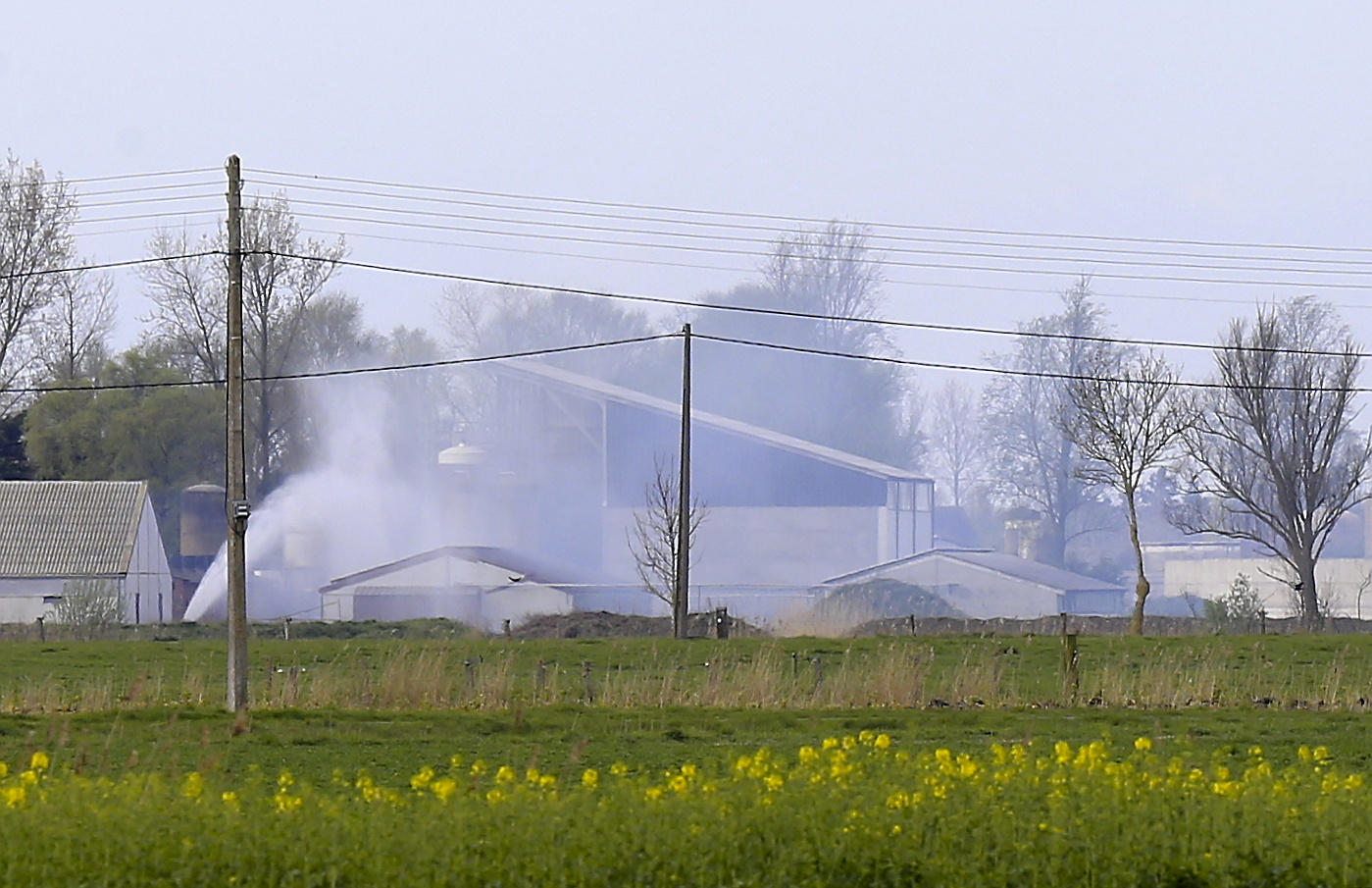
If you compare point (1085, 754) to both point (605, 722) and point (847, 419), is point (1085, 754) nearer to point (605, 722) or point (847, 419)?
point (605, 722)

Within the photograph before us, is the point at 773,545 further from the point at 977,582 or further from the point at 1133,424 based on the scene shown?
the point at 1133,424

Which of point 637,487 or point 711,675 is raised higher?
point 637,487

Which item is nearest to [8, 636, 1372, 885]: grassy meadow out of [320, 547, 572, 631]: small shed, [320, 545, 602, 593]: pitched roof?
[320, 547, 572, 631]: small shed

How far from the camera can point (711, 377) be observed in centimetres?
8512

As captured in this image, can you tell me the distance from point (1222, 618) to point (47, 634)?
2965 cm

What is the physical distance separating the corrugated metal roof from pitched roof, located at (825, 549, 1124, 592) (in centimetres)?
2450

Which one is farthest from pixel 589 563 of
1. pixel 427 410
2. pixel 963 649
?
pixel 963 649

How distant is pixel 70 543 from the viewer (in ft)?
193

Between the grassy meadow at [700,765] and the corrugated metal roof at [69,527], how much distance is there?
2260 cm

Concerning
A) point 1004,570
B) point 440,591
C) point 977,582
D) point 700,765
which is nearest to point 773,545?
point 977,582

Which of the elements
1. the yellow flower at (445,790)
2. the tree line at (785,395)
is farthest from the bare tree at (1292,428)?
the yellow flower at (445,790)

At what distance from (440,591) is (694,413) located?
17628mm

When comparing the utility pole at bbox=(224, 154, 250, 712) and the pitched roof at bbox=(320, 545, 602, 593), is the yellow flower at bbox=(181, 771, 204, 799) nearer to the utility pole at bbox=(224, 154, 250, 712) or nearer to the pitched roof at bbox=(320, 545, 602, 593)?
the utility pole at bbox=(224, 154, 250, 712)

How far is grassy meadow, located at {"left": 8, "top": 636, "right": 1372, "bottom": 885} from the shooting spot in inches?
368
